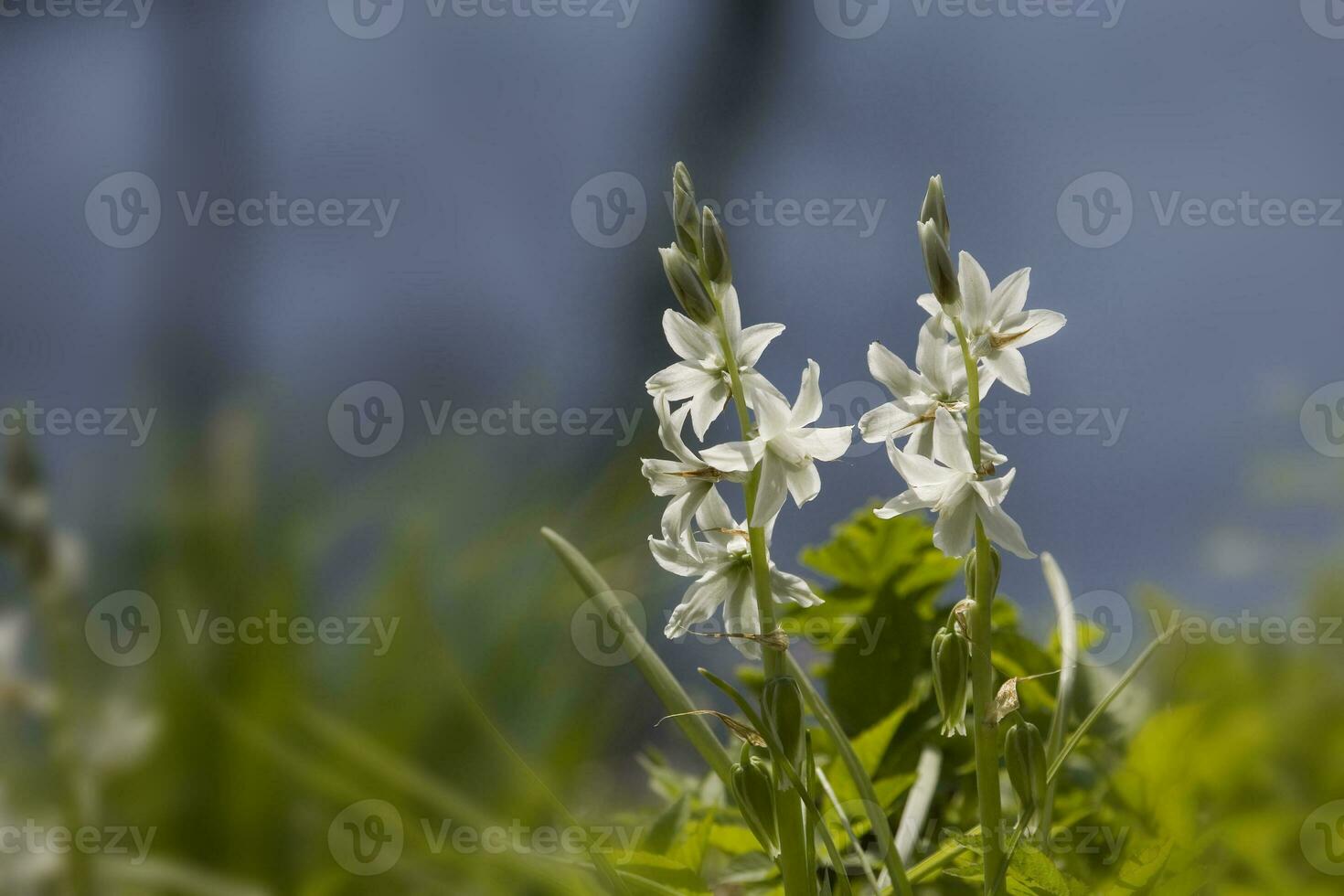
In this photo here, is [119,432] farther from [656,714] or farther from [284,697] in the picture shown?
[656,714]

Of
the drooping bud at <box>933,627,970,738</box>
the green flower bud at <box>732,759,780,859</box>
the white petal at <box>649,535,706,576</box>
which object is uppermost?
the white petal at <box>649,535,706,576</box>

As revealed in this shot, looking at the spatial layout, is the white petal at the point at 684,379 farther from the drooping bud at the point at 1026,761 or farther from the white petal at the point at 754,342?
the drooping bud at the point at 1026,761

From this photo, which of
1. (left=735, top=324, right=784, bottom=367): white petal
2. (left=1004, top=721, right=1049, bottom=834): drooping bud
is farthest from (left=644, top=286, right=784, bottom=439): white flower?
(left=1004, top=721, right=1049, bottom=834): drooping bud

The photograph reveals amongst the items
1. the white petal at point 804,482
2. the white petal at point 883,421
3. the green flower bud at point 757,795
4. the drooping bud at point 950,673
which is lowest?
the green flower bud at point 757,795

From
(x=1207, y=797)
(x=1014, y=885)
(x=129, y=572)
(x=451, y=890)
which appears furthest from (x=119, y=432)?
(x=1207, y=797)

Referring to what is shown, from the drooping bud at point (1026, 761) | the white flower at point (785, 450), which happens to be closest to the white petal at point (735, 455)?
the white flower at point (785, 450)

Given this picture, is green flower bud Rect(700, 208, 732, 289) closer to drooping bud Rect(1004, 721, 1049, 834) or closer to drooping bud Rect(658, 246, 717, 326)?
drooping bud Rect(658, 246, 717, 326)
